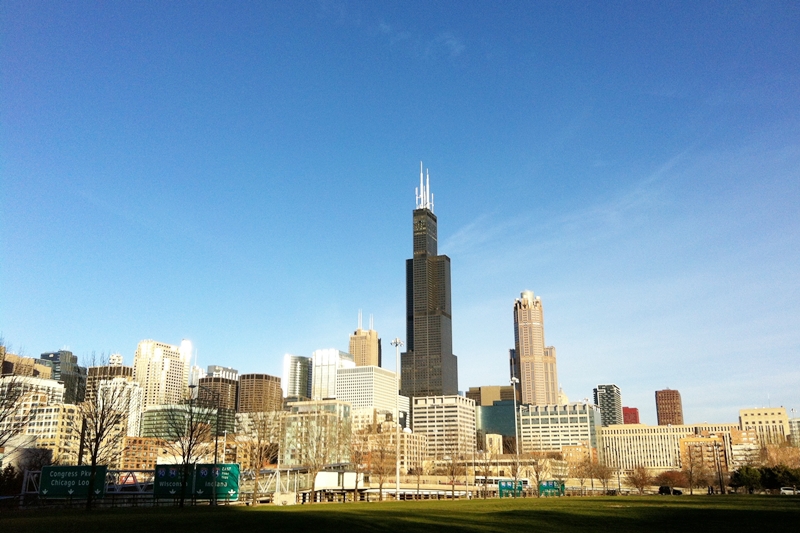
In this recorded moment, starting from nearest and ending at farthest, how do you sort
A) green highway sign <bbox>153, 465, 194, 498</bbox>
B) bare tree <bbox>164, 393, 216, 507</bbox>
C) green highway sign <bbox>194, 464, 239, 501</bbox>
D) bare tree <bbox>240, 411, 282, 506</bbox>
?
bare tree <bbox>164, 393, 216, 507</bbox> → green highway sign <bbox>153, 465, 194, 498</bbox> → green highway sign <bbox>194, 464, 239, 501</bbox> → bare tree <bbox>240, 411, 282, 506</bbox>

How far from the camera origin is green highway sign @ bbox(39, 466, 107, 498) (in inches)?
2260

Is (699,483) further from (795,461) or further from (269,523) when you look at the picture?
(269,523)

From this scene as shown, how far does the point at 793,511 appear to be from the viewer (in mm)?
41219

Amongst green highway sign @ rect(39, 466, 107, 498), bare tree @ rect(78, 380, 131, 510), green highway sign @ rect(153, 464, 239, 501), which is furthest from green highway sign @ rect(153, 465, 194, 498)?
bare tree @ rect(78, 380, 131, 510)

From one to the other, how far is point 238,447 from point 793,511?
159311 millimetres

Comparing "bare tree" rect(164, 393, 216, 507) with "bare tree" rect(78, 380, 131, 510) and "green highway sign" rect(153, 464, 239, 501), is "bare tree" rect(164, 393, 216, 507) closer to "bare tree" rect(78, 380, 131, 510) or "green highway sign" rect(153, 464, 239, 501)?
"green highway sign" rect(153, 464, 239, 501)

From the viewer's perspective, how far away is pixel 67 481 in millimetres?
57906

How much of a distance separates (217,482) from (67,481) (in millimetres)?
12056

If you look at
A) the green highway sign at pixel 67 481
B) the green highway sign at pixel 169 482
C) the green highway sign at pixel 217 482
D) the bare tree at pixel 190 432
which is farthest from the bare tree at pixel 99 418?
the green highway sign at pixel 217 482

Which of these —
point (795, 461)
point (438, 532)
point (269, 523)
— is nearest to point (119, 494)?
point (269, 523)

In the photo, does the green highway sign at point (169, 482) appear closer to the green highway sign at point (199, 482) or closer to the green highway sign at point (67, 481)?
the green highway sign at point (199, 482)

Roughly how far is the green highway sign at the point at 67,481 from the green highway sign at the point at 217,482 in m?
7.79

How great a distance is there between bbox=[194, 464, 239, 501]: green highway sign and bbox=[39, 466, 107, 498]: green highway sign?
7.79 m

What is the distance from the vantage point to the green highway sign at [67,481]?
57.4 metres
